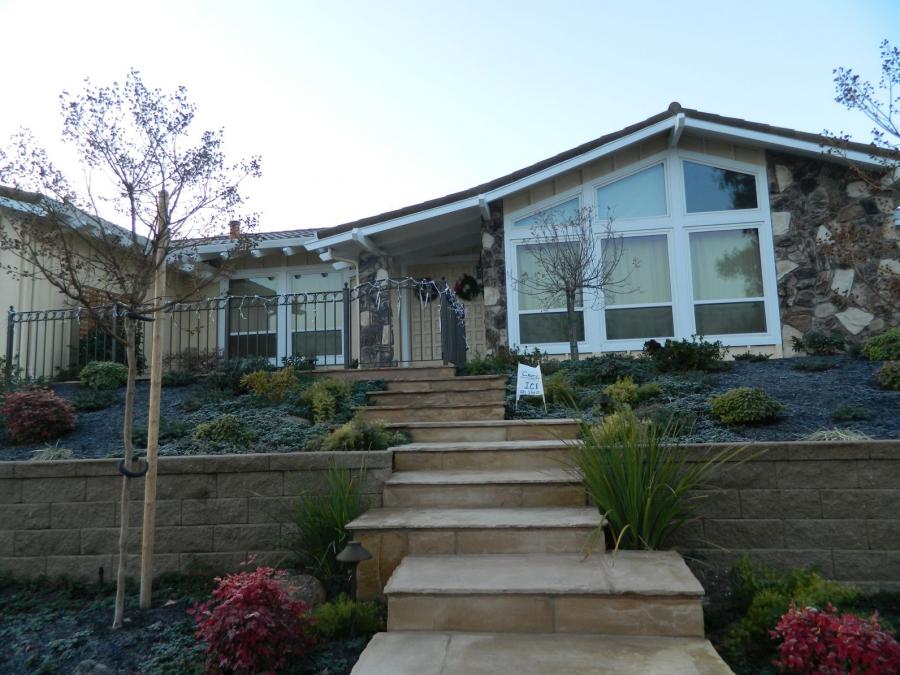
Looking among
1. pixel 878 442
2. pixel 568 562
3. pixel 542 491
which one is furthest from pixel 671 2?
pixel 568 562

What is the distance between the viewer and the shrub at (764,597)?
9.43ft

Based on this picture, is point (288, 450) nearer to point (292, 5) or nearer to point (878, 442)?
point (878, 442)

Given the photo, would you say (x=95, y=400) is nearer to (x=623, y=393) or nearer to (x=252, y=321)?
(x=252, y=321)

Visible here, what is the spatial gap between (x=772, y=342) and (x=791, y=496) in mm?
5654

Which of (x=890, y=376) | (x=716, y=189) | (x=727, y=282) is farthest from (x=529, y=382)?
(x=716, y=189)

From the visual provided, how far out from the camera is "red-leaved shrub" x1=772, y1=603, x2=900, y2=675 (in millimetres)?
2398

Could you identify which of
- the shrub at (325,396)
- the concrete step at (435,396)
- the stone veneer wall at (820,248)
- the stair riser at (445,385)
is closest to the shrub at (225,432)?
the shrub at (325,396)

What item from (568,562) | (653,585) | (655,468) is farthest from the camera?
(655,468)

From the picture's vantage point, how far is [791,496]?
3.73 meters

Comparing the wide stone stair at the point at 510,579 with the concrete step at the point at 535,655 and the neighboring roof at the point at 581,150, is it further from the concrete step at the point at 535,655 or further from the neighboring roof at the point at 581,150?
Result: the neighboring roof at the point at 581,150

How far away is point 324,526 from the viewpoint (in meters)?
3.67

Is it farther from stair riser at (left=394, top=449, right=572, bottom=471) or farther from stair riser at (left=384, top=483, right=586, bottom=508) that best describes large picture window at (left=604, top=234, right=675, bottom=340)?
stair riser at (left=384, top=483, right=586, bottom=508)

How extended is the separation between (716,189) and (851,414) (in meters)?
5.37

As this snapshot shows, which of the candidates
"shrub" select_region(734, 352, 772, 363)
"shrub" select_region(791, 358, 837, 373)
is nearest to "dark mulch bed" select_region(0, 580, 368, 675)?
"shrub" select_region(791, 358, 837, 373)
